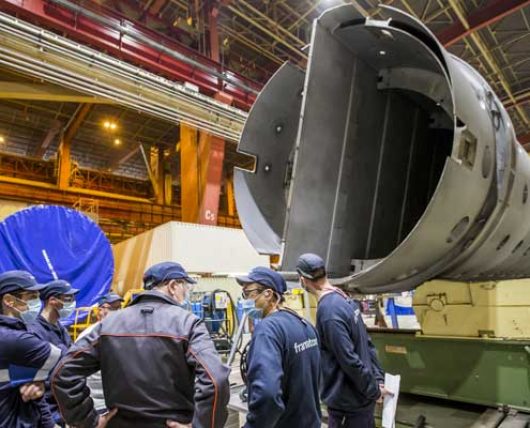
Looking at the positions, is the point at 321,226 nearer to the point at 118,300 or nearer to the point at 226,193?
the point at 118,300

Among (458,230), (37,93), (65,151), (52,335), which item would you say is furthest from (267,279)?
(65,151)

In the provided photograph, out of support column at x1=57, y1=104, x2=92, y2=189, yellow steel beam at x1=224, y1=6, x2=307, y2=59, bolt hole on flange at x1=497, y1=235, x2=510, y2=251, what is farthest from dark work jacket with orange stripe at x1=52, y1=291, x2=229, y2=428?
support column at x1=57, y1=104, x2=92, y2=189

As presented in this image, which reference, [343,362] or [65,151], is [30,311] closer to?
[343,362]

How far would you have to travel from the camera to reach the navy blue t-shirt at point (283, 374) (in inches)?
59.4

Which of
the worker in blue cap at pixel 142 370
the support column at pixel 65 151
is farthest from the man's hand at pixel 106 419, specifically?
the support column at pixel 65 151

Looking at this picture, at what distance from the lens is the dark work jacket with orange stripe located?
1551 mm

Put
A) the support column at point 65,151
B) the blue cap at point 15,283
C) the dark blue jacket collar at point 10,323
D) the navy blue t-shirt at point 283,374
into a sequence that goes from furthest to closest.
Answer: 1. the support column at point 65,151
2. the blue cap at point 15,283
3. the dark blue jacket collar at point 10,323
4. the navy blue t-shirt at point 283,374

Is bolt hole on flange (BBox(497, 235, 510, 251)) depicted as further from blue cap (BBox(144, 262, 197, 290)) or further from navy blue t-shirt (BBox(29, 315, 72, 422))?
navy blue t-shirt (BBox(29, 315, 72, 422))

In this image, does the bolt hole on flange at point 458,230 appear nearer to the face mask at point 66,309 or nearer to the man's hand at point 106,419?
the man's hand at point 106,419

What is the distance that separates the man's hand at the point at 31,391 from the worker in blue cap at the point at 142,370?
1.30 ft

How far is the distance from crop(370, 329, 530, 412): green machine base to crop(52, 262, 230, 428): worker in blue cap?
1.55 metres

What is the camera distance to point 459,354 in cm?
240

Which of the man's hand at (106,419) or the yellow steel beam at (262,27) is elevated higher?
the yellow steel beam at (262,27)

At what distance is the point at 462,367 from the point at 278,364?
1.46m
